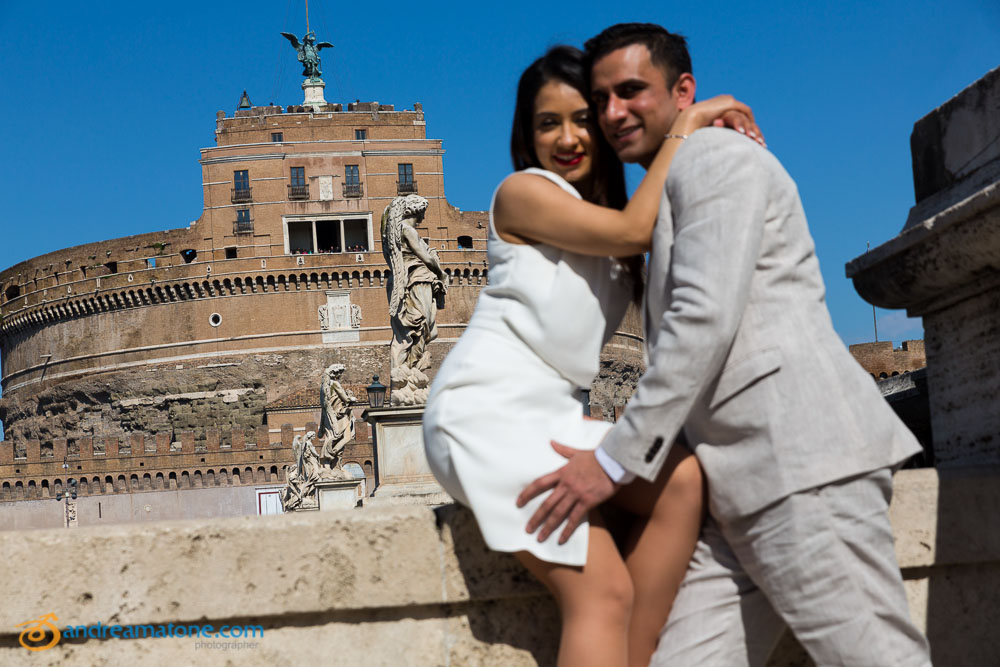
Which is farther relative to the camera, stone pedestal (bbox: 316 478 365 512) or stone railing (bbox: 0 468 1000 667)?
stone pedestal (bbox: 316 478 365 512)

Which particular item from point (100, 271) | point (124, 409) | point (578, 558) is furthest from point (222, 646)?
point (100, 271)

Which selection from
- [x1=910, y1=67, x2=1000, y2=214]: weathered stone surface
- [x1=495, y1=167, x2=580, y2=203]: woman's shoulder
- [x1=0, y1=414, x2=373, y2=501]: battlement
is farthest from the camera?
[x1=0, y1=414, x2=373, y2=501]: battlement

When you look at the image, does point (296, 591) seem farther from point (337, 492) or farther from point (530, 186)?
point (337, 492)

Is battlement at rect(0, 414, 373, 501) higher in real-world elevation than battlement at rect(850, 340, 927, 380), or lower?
lower

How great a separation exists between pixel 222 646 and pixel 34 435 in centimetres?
4192

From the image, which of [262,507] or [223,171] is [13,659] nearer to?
[262,507]

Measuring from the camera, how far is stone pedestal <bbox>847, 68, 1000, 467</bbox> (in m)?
1.93

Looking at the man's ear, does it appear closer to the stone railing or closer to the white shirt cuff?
the white shirt cuff

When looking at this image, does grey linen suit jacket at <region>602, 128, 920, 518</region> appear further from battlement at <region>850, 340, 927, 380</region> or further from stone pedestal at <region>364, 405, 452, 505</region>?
battlement at <region>850, 340, 927, 380</region>

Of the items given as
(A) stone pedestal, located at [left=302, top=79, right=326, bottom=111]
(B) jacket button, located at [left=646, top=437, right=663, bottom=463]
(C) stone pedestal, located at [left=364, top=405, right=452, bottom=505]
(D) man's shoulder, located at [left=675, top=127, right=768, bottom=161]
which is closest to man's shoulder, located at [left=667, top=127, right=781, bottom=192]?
(D) man's shoulder, located at [left=675, top=127, right=768, bottom=161]

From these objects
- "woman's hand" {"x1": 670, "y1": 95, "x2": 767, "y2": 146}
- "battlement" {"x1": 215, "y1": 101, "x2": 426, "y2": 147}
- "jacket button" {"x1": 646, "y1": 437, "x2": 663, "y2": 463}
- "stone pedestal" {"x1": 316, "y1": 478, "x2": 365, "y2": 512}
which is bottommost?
"stone pedestal" {"x1": 316, "y1": 478, "x2": 365, "y2": 512}

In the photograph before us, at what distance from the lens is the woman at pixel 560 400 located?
160 cm

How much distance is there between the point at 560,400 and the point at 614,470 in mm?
175

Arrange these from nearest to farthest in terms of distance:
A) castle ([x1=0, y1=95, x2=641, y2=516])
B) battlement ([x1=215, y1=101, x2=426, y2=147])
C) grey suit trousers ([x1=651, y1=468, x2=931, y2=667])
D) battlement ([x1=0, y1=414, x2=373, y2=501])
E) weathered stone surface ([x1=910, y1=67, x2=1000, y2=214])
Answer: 1. grey suit trousers ([x1=651, y1=468, x2=931, y2=667])
2. weathered stone surface ([x1=910, y1=67, x2=1000, y2=214])
3. battlement ([x1=0, y1=414, x2=373, y2=501])
4. castle ([x1=0, y1=95, x2=641, y2=516])
5. battlement ([x1=215, y1=101, x2=426, y2=147])
